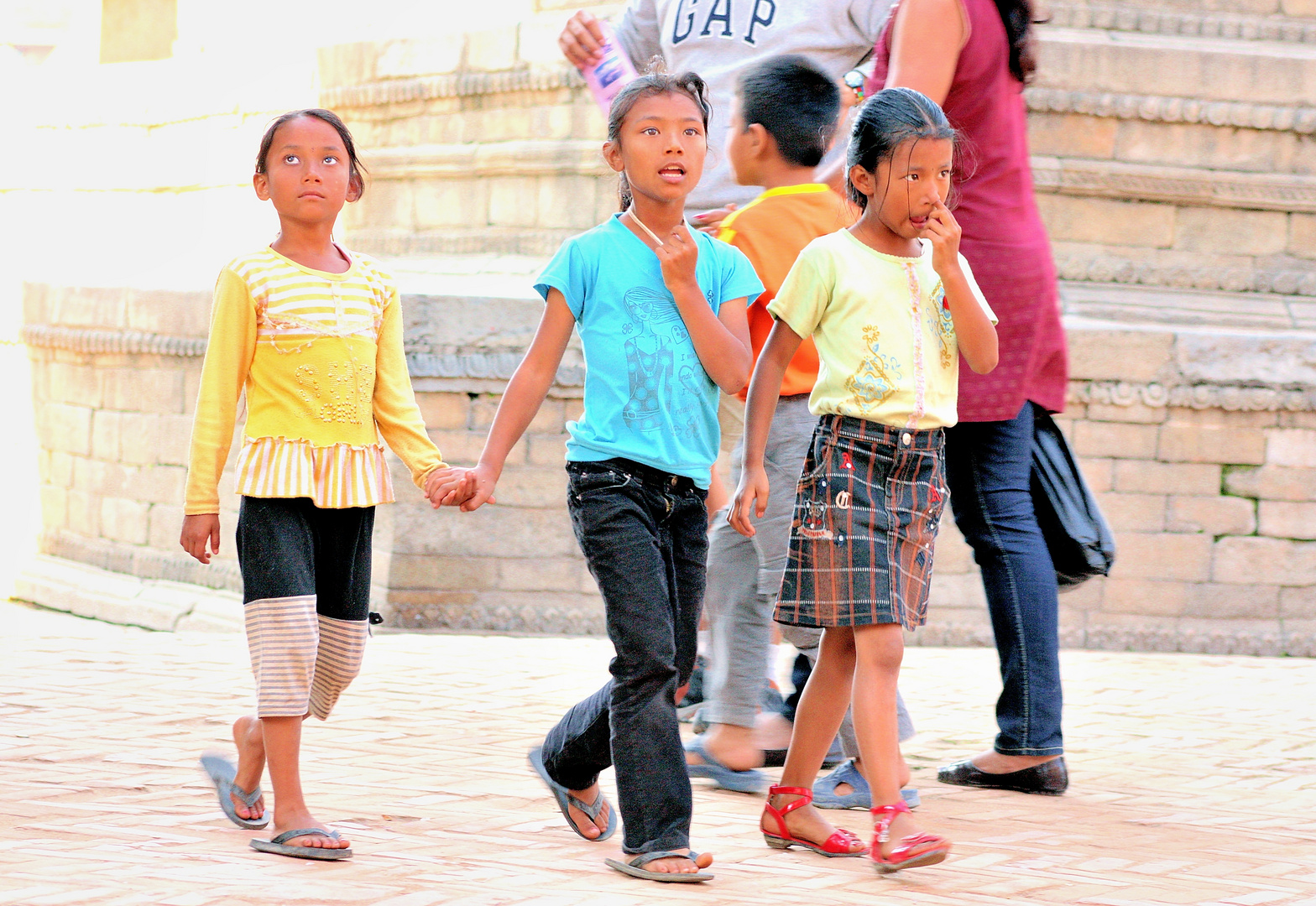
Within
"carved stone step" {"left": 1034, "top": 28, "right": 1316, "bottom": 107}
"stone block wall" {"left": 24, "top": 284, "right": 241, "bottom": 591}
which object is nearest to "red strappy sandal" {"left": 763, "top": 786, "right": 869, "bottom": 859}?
"carved stone step" {"left": 1034, "top": 28, "right": 1316, "bottom": 107}

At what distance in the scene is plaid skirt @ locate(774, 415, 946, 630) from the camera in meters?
3.37

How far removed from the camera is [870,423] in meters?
3.42

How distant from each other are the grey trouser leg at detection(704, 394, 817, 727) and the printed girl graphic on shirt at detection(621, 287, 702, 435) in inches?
28.2

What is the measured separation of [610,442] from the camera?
3.28m

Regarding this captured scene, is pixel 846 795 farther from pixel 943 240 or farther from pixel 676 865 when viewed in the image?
pixel 943 240

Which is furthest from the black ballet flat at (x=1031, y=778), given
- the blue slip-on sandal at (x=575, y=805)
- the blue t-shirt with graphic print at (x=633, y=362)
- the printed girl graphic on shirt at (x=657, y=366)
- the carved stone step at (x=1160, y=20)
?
the carved stone step at (x=1160, y=20)

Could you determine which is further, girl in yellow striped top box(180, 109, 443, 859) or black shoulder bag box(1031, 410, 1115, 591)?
black shoulder bag box(1031, 410, 1115, 591)

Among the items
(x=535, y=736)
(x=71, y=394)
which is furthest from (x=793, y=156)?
(x=71, y=394)

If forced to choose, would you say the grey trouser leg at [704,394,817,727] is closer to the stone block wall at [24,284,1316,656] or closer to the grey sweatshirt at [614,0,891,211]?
the grey sweatshirt at [614,0,891,211]

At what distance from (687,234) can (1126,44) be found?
537cm

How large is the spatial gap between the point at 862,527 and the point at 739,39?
6.91 feet

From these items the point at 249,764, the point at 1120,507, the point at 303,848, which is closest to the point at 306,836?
the point at 303,848

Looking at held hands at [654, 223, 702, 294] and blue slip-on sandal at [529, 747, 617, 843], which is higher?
held hands at [654, 223, 702, 294]

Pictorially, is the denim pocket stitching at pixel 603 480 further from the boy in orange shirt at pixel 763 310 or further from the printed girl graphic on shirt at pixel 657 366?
the boy in orange shirt at pixel 763 310
